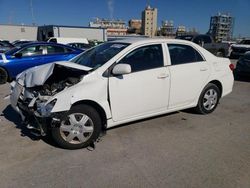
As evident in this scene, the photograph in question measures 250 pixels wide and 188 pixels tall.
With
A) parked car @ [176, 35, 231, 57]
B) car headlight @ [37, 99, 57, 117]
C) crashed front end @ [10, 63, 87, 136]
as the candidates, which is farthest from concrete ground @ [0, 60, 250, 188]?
parked car @ [176, 35, 231, 57]

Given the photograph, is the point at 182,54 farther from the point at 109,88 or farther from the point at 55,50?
the point at 55,50

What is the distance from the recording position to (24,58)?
8.31 meters

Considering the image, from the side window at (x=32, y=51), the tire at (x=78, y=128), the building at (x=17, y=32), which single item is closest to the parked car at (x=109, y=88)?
the tire at (x=78, y=128)

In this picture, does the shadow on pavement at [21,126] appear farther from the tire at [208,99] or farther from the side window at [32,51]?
the side window at [32,51]

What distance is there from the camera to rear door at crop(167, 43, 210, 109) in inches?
171

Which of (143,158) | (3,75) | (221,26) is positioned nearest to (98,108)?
(143,158)

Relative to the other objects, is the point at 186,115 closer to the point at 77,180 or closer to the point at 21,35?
the point at 77,180

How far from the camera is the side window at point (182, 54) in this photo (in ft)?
14.4

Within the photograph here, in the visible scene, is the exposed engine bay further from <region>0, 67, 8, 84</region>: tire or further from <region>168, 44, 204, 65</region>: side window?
<region>0, 67, 8, 84</region>: tire

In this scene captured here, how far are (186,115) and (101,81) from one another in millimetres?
2316

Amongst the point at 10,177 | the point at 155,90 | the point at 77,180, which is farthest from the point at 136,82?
the point at 10,177

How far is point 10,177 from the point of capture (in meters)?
2.89

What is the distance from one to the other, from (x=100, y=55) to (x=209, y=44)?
1434 centimetres

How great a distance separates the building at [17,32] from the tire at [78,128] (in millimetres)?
41766
